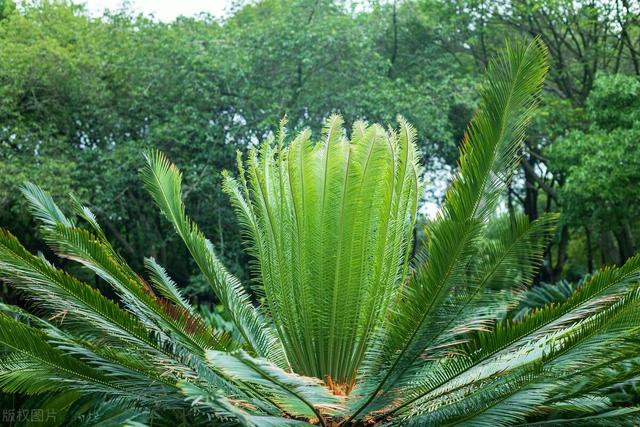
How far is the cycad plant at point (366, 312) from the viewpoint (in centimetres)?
482

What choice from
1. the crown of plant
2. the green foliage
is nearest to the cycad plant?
the crown of plant

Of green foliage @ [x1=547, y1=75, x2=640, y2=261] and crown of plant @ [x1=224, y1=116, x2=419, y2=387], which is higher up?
green foliage @ [x1=547, y1=75, x2=640, y2=261]

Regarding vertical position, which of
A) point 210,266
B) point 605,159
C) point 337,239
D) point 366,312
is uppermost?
point 605,159

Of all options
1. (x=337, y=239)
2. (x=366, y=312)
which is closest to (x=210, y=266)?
(x=337, y=239)

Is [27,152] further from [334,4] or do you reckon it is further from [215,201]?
[334,4]

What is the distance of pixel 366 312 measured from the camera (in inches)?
219

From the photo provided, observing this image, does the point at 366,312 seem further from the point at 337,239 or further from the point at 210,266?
the point at 210,266

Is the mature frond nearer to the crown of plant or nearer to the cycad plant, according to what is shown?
the cycad plant

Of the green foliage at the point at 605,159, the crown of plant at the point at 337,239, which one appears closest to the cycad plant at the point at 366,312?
the crown of plant at the point at 337,239

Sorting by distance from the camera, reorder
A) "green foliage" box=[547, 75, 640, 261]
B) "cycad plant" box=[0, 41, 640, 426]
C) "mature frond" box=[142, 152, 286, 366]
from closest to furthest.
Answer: "cycad plant" box=[0, 41, 640, 426]
"mature frond" box=[142, 152, 286, 366]
"green foliage" box=[547, 75, 640, 261]

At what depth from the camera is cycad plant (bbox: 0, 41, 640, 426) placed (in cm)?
482

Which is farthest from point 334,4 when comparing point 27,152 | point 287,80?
point 27,152

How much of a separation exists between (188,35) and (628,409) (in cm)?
1682

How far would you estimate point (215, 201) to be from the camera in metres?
19.6
